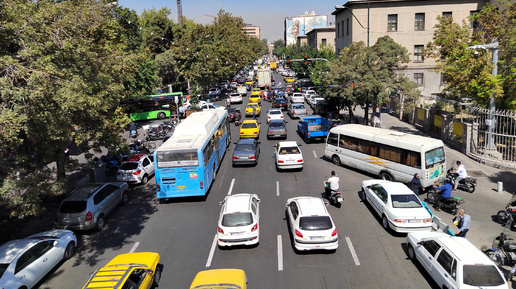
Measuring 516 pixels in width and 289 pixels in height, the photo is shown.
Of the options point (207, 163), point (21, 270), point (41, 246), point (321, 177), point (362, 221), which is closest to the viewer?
point (21, 270)

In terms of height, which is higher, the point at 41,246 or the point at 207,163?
the point at 207,163

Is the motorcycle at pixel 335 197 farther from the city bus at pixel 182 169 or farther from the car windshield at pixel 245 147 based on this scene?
the car windshield at pixel 245 147

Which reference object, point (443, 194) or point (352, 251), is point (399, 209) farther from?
point (443, 194)

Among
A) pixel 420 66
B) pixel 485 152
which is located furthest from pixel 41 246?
pixel 420 66

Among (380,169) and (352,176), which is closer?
(380,169)

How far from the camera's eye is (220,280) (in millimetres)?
8609

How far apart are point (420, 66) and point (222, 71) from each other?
101 feet

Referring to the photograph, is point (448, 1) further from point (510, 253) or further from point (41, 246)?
point (41, 246)

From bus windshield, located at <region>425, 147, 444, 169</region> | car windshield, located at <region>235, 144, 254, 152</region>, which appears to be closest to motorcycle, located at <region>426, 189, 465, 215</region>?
bus windshield, located at <region>425, 147, 444, 169</region>

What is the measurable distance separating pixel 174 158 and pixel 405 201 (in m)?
10.0

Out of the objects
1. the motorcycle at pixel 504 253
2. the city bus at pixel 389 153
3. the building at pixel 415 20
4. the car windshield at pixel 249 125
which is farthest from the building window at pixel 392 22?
the motorcycle at pixel 504 253

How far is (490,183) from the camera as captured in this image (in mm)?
17656

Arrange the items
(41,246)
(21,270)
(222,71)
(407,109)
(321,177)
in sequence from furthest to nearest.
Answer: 1. (222,71)
2. (407,109)
3. (321,177)
4. (41,246)
5. (21,270)

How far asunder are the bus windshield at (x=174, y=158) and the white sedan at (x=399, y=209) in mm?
8414
